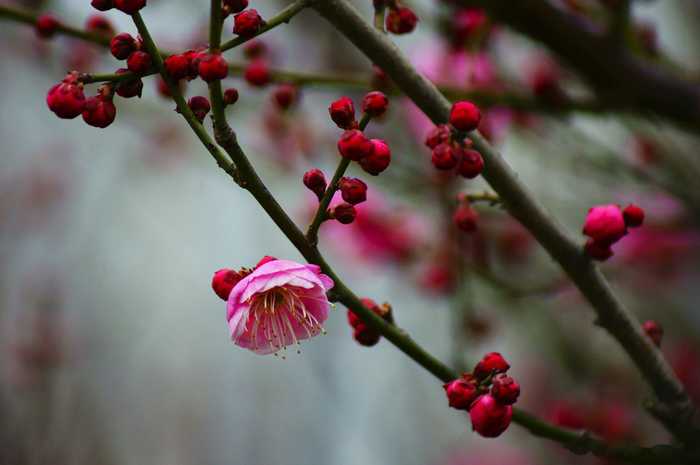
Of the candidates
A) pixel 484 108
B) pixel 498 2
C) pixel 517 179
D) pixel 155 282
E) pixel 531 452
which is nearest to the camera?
pixel 517 179

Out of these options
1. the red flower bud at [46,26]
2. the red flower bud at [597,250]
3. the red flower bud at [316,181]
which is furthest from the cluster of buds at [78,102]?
the red flower bud at [597,250]

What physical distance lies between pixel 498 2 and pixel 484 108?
0.71ft

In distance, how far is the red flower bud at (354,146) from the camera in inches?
32.3

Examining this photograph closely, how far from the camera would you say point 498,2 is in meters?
1.46

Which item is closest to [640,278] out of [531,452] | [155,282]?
[531,452]

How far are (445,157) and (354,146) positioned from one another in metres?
0.10

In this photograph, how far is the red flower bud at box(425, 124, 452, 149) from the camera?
870mm

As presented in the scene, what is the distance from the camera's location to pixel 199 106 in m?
0.85

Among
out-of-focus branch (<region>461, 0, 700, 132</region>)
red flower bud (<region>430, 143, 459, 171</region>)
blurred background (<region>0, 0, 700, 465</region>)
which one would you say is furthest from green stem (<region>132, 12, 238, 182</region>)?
out-of-focus branch (<region>461, 0, 700, 132</region>)

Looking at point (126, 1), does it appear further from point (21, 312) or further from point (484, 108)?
point (21, 312)

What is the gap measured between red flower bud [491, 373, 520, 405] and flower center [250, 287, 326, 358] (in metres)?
0.21

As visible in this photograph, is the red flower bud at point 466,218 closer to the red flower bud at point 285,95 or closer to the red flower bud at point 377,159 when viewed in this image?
the red flower bud at point 377,159

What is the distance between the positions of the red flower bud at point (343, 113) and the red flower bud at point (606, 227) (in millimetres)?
329

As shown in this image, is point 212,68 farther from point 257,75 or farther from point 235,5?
point 257,75
